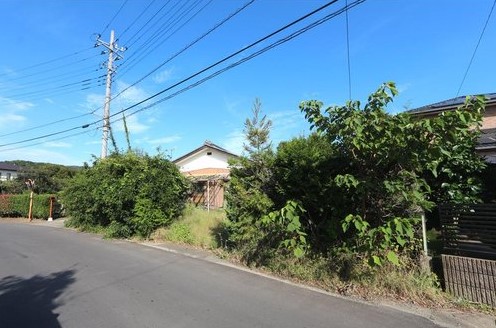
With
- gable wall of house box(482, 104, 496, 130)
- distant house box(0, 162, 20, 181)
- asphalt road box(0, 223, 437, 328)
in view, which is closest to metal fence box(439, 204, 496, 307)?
asphalt road box(0, 223, 437, 328)

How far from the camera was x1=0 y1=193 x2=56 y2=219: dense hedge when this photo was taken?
25.7 metres

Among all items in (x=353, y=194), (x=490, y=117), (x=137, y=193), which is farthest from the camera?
(x=137, y=193)

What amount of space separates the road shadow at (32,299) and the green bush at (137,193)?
18.5ft

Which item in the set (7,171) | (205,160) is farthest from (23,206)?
(7,171)

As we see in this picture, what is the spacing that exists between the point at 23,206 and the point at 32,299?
2435 cm

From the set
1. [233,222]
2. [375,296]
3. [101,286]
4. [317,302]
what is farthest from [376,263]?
[101,286]

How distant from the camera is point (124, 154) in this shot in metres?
16.3

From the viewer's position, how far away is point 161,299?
21.0 ft

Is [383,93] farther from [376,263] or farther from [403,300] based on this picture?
[403,300]

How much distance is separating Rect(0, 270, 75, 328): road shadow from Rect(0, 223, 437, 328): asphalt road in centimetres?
1

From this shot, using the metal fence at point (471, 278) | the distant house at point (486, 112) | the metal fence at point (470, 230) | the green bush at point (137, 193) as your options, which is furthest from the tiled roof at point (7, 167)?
the metal fence at point (471, 278)

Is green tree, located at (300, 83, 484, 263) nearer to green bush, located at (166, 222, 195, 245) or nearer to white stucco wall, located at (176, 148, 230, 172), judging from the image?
green bush, located at (166, 222, 195, 245)

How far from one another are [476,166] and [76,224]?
17216 millimetres

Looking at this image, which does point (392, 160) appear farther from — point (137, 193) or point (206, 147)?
point (206, 147)
